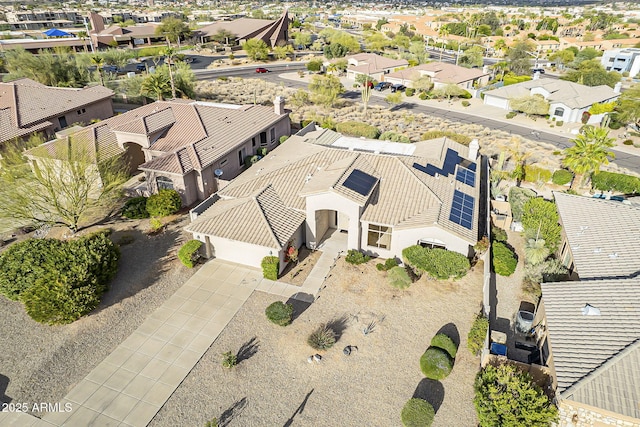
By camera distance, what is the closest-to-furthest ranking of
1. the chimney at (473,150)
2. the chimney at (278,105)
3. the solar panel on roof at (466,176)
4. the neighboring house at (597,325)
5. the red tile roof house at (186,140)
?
1. the neighboring house at (597,325)
2. the solar panel on roof at (466,176)
3. the red tile roof house at (186,140)
4. the chimney at (473,150)
5. the chimney at (278,105)

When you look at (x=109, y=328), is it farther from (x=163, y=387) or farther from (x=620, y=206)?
(x=620, y=206)

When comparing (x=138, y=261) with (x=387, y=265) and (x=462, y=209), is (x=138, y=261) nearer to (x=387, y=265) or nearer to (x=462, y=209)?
(x=387, y=265)

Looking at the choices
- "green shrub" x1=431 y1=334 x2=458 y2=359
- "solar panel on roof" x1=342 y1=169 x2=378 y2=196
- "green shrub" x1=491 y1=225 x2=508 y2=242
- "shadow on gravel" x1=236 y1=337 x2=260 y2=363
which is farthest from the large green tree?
"solar panel on roof" x1=342 y1=169 x2=378 y2=196

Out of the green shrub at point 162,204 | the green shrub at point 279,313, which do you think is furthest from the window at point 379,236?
the green shrub at point 162,204

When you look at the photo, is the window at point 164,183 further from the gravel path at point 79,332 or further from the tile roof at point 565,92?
the tile roof at point 565,92

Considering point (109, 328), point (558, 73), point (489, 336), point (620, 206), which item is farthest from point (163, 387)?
point (558, 73)

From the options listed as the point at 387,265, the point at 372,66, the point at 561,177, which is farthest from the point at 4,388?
the point at 372,66
